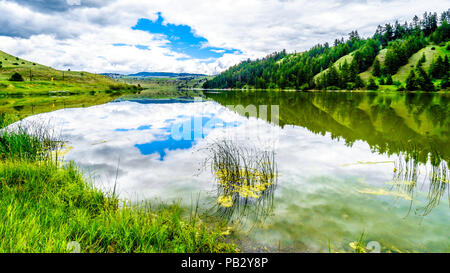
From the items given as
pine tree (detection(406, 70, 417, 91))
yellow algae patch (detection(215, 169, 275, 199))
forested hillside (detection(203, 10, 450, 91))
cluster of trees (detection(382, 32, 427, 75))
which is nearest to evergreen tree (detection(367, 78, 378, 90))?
forested hillside (detection(203, 10, 450, 91))

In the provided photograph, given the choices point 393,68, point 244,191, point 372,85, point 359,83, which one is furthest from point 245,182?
point 393,68

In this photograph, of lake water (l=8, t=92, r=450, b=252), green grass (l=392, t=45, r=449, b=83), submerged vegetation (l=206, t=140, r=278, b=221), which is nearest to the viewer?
lake water (l=8, t=92, r=450, b=252)

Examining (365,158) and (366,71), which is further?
(366,71)

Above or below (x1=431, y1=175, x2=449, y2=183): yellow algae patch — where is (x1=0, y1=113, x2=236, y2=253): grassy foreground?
above

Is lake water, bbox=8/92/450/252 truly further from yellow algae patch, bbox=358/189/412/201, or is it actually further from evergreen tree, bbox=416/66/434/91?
evergreen tree, bbox=416/66/434/91

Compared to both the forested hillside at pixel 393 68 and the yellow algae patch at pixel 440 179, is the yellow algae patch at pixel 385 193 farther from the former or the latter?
the forested hillside at pixel 393 68
